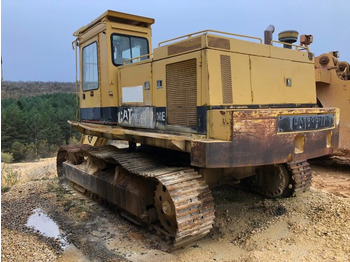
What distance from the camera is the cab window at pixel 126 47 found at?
235 inches

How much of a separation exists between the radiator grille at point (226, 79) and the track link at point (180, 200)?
103cm

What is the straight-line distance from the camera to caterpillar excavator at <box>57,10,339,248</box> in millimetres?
3891

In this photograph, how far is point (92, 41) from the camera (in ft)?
21.0

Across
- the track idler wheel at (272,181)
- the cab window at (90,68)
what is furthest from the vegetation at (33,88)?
the track idler wheel at (272,181)

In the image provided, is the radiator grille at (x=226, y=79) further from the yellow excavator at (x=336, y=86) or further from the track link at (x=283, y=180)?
the yellow excavator at (x=336, y=86)

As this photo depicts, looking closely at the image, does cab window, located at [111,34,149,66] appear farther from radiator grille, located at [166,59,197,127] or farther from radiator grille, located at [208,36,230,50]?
radiator grille, located at [208,36,230,50]

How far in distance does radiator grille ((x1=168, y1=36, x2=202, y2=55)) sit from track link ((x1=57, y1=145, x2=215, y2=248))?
5.09ft

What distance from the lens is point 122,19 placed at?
6125 millimetres

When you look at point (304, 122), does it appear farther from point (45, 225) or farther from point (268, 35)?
point (45, 225)

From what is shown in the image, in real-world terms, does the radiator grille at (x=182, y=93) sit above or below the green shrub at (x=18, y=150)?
above

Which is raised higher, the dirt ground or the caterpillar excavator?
the caterpillar excavator

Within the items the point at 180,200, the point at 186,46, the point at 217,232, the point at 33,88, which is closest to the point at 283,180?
the point at 217,232

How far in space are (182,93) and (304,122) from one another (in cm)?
163

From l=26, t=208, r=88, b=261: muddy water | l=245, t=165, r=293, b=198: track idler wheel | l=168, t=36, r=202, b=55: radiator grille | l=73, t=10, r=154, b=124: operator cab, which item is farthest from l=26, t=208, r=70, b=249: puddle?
l=245, t=165, r=293, b=198: track idler wheel
